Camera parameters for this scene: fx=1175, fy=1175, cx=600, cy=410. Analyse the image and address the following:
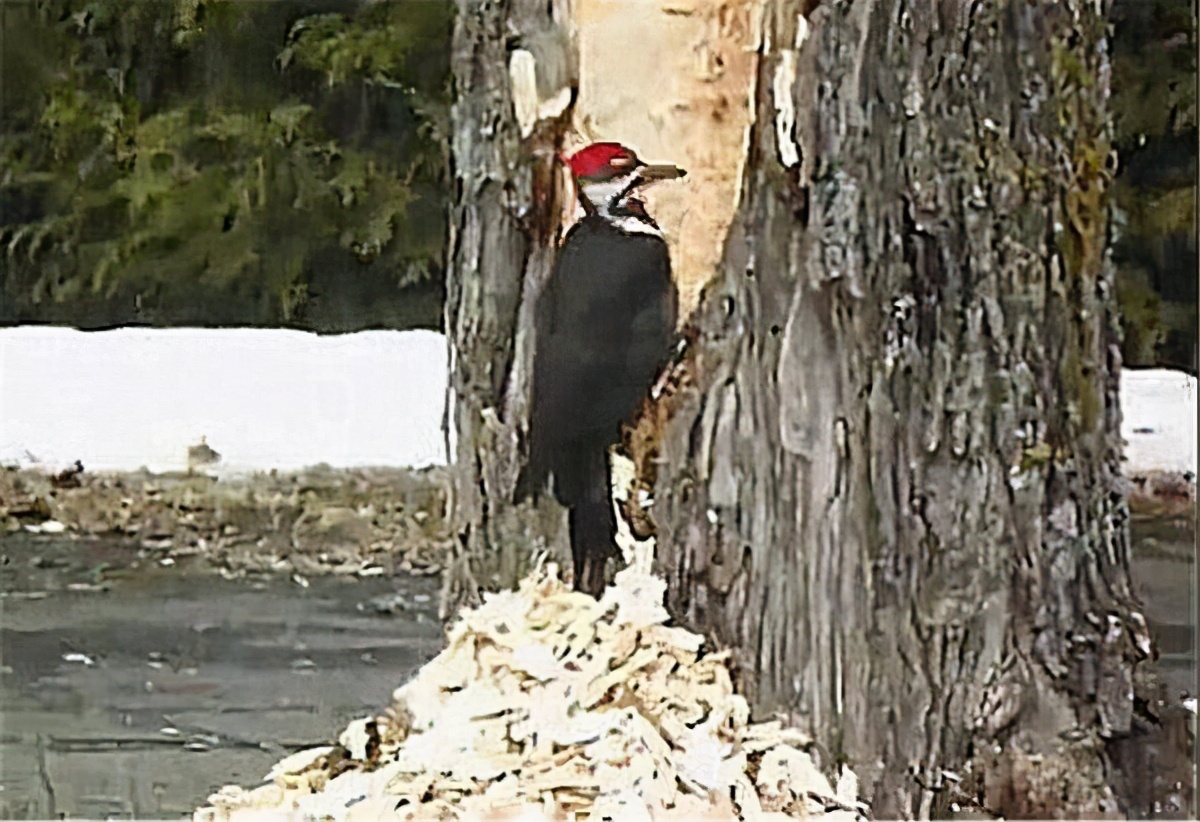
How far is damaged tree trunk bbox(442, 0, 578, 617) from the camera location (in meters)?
0.59

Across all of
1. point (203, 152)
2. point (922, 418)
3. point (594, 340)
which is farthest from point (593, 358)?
point (203, 152)

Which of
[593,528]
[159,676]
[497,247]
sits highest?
[497,247]

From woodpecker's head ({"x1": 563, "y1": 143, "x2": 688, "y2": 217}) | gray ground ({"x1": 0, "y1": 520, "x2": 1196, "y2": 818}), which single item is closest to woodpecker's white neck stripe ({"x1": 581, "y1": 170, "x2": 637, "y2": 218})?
woodpecker's head ({"x1": 563, "y1": 143, "x2": 688, "y2": 217})

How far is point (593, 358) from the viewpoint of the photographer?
0.58 meters

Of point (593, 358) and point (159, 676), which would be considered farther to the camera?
point (159, 676)

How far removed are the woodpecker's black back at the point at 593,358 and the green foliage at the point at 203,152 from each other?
12 cm

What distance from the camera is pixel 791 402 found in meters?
0.59

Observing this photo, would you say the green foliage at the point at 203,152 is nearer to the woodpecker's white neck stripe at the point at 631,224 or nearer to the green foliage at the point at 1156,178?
the woodpecker's white neck stripe at the point at 631,224

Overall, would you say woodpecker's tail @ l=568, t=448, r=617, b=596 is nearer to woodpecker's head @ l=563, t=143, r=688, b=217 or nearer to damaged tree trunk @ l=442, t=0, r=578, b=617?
damaged tree trunk @ l=442, t=0, r=578, b=617

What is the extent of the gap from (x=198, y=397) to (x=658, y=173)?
1.00 feet

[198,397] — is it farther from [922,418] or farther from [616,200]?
[922,418]

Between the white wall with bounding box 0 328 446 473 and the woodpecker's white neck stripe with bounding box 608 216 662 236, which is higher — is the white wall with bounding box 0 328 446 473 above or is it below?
below

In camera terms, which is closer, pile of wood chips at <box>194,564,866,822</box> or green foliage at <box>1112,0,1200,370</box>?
pile of wood chips at <box>194,564,866,822</box>

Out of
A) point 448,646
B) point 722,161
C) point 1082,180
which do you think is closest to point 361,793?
point 448,646
